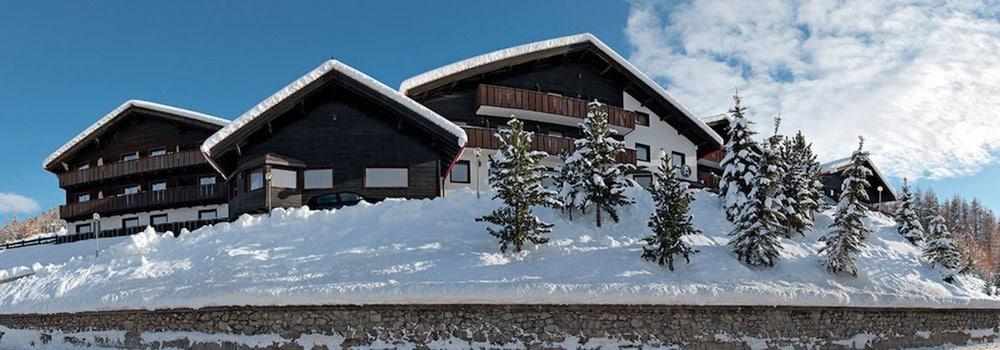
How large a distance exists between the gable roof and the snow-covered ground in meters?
4.02

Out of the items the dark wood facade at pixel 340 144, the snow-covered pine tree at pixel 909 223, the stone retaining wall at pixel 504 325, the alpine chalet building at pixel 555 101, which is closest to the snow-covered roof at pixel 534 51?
the alpine chalet building at pixel 555 101

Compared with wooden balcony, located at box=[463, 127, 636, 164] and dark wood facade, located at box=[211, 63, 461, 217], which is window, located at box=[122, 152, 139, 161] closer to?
dark wood facade, located at box=[211, 63, 461, 217]

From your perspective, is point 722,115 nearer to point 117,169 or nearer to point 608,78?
point 608,78

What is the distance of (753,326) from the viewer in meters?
13.6

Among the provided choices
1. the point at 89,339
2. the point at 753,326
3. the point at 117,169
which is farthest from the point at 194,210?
the point at 753,326

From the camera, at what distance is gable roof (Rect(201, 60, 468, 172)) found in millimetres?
22391

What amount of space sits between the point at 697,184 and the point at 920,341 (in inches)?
689

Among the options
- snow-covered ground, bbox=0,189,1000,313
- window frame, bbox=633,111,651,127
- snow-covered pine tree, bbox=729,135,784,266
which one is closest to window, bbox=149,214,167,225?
snow-covered ground, bbox=0,189,1000,313

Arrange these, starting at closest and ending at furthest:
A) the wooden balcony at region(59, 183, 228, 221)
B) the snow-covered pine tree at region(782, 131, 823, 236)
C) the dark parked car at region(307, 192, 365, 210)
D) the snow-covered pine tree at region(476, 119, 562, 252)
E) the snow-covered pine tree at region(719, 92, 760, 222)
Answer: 1. the snow-covered pine tree at region(476, 119, 562, 252)
2. the snow-covered pine tree at region(719, 92, 760, 222)
3. the snow-covered pine tree at region(782, 131, 823, 236)
4. the dark parked car at region(307, 192, 365, 210)
5. the wooden balcony at region(59, 183, 228, 221)

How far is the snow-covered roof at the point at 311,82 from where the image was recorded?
22344 millimetres

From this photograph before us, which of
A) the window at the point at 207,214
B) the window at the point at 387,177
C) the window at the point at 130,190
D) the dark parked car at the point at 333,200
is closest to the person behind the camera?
the dark parked car at the point at 333,200

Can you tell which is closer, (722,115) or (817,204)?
(817,204)

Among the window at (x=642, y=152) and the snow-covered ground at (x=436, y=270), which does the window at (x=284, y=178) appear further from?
the window at (x=642, y=152)

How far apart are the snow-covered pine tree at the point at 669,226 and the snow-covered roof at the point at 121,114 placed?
27438 millimetres
